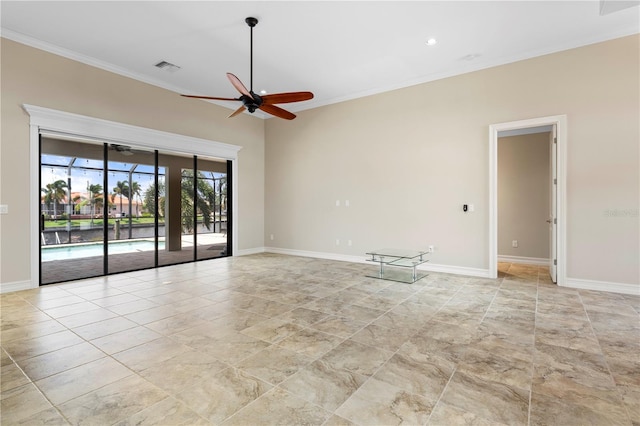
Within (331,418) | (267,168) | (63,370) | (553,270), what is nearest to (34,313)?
(63,370)

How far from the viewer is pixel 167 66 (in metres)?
5.38

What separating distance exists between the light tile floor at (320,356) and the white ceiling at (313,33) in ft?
12.0

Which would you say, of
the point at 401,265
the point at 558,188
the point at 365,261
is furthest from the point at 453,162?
the point at 365,261

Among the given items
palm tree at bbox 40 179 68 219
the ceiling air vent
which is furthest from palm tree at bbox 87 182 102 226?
the ceiling air vent

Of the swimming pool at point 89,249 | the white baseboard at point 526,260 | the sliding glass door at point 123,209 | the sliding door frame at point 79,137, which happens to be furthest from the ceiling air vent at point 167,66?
the white baseboard at point 526,260

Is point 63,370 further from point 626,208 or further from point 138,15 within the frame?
point 626,208

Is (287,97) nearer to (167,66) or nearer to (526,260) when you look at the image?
(167,66)

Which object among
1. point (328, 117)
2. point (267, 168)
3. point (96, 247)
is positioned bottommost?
point (96, 247)

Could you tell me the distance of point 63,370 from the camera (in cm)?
230

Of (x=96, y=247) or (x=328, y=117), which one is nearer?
(x=96, y=247)

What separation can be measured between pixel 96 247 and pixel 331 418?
5.84 meters

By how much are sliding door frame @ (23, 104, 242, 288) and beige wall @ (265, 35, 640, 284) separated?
2400mm

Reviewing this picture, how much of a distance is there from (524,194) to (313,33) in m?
5.51

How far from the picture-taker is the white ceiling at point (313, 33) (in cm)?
378
